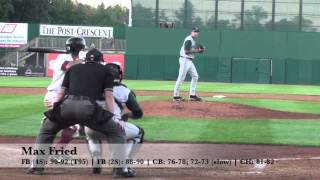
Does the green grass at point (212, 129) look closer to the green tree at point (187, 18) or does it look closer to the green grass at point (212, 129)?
the green grass at point (212, 129)

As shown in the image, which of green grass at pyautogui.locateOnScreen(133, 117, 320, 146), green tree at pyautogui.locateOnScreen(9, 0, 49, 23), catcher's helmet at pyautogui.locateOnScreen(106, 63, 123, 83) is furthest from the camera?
green tree at pyautogui.locateOnScreen(9, 0, 49, 23)

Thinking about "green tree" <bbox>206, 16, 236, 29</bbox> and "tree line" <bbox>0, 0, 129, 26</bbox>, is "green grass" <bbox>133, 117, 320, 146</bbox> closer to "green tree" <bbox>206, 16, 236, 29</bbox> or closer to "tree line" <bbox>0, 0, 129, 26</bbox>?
"green tree" <bbox>206, 16, 236, 29</bbox>

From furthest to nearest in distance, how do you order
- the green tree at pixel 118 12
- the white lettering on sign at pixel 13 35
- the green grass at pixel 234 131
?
the green tree at pixel 118 12
the white lettering on sign at pixel 13 35
the green grass at pixel 234 131

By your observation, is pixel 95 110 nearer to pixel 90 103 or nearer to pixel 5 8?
pixel 90 103

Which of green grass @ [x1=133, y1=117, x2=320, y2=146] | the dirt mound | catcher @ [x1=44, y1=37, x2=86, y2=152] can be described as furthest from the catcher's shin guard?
the dirt mound

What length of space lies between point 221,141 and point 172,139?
883mm

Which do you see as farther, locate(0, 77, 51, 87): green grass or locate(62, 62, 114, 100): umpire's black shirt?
locate(0, 77, 51, 87): green grass

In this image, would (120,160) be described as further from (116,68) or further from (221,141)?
(221,141)

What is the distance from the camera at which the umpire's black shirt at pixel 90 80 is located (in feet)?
23.3

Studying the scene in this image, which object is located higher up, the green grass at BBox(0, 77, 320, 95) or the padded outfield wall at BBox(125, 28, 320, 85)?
the padded outfield wall at BBox(125, 28, 320, 85)

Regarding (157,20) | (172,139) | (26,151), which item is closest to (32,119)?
(172,139)

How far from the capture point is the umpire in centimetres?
704

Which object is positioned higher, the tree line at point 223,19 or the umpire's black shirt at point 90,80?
the tree line at point 223,19

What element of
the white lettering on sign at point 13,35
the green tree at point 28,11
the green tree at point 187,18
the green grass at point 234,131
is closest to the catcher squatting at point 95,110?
the green grass at point 234,131
